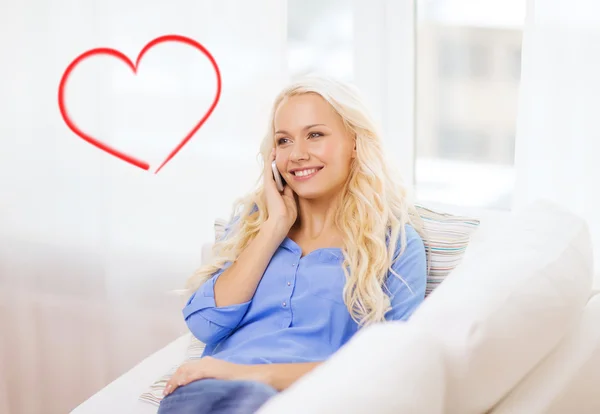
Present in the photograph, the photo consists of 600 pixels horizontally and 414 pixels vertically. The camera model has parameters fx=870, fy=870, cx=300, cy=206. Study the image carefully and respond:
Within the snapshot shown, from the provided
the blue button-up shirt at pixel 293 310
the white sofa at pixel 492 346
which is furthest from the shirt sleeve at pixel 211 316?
the white sofa at pixel 492 346

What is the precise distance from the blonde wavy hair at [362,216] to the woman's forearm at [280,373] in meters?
0.19

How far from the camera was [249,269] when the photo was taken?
2004mm

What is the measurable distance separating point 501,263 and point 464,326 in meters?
0.24

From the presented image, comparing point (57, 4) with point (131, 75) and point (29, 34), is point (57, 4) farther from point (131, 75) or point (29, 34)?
point (131, 75)

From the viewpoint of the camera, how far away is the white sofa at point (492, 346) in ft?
3.42

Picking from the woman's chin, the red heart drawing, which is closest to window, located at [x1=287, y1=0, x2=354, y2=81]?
Answer: the red heart drawing

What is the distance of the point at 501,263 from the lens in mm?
1459

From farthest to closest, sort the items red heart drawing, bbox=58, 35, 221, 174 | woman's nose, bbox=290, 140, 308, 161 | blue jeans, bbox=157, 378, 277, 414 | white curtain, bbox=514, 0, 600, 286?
1. red heart drawing, bbox=58, 35, 221, 174
2. white curtain, bbox=514, 0, 600, 286
3. woman's nose, bbox=290, 140, 308, 161
4. blue jeans, bbox=157, 378, 277, 414

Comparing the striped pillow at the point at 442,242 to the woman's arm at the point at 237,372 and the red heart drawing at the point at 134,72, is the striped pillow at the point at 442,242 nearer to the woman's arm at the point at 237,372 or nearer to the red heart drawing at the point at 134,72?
the woman's arm at the point at 237,372

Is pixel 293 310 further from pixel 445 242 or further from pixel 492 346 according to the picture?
pixel 492 346

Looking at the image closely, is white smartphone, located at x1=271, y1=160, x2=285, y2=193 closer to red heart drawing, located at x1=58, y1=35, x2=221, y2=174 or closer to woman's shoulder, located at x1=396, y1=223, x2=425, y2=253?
woman's shoulder, located at x1=396, y1=223, x2=425, y2=253

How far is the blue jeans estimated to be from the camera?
144cm

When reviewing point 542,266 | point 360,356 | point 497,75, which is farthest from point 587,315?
point 497,75

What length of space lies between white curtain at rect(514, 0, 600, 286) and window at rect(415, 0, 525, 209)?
0.25m
